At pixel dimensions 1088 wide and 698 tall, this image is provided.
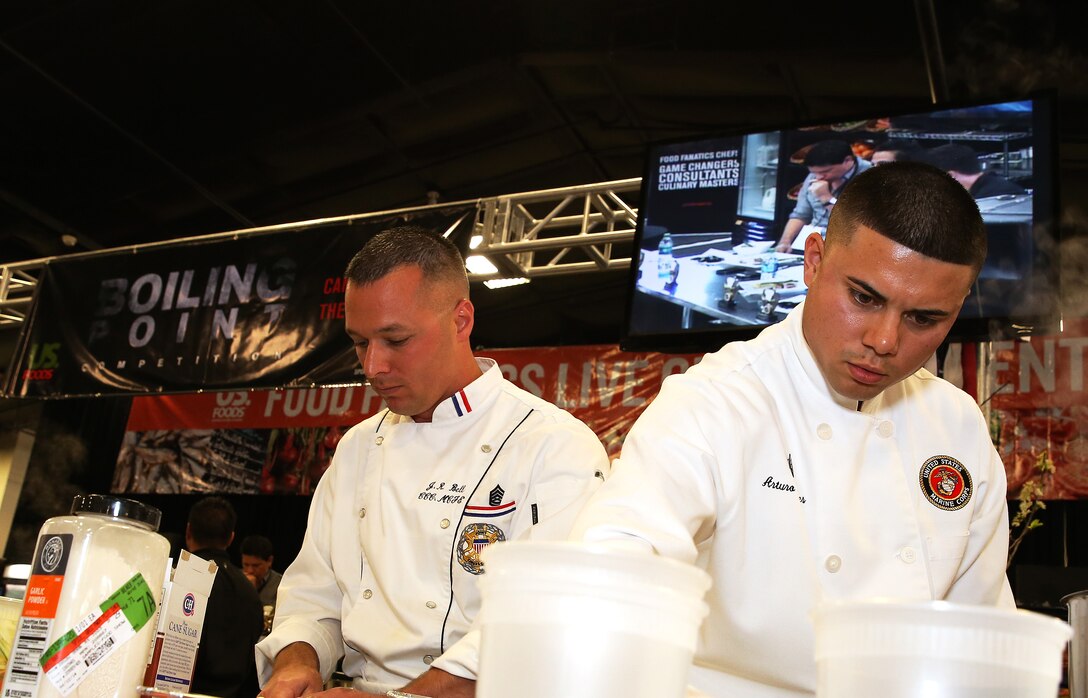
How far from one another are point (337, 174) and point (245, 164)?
1.70 feet

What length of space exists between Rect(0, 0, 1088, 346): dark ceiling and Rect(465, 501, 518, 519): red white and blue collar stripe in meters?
3.21

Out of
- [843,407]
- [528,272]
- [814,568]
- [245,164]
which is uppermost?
[245,164]

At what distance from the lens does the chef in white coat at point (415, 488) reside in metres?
1.84

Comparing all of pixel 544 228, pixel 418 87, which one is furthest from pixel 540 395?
pixel 418 87

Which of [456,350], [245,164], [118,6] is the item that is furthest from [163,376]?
[456,350]

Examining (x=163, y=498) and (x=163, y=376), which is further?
(x=163, y=498)

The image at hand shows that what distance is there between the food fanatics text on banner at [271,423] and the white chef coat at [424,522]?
11.9 ft

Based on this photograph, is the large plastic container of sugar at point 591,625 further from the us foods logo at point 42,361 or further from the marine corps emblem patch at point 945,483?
the us foods logo at point 42,361

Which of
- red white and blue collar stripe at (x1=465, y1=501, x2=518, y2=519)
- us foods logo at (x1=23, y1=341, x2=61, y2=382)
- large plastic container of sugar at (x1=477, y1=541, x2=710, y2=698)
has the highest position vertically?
us foods logo at (x1=23, y1=341, x2=61, y2=382)

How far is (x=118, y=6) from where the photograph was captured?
16.1ft

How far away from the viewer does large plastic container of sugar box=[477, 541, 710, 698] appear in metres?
0.70

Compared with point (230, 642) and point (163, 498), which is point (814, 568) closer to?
point (230, 642)

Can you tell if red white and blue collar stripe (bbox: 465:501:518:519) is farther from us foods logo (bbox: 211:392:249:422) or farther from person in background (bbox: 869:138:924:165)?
us foods logo (bbox: 211:392:249:422)

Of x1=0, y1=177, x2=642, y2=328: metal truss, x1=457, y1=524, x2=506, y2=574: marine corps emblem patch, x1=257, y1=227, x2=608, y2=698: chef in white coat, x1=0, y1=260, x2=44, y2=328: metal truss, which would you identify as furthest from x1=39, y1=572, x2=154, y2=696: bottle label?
x1=0, y1=260, x2=44, y2=328: metal truss
